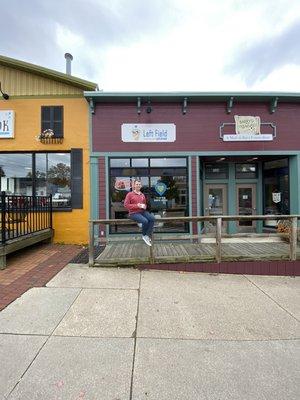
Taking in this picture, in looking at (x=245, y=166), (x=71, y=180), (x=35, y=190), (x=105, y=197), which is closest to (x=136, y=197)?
(x=105, y=197)

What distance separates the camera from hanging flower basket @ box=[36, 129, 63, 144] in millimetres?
9148

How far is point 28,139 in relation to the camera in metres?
9.24

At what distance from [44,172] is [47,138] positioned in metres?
1.08

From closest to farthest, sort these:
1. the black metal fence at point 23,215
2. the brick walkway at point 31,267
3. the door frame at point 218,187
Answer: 1. the brick walkway at point 31,267
2. the black metal fence at point 23,215
3. the door frame at point 218,187

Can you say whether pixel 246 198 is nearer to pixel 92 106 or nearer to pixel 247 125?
pixel 247 125

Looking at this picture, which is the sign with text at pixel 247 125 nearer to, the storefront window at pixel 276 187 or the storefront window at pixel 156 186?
the storefront window at pixel 276 187

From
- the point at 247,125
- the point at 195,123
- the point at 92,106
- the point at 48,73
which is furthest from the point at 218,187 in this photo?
the point at 48,73

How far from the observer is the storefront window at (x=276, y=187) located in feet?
32.2

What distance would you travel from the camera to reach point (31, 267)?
626 cm

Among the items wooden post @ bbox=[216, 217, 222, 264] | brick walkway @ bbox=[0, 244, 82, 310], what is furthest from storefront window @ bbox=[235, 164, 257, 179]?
brick walkway @ bbox=[0, 244, 82, 310]

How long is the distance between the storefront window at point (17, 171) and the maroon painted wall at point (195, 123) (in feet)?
7.71

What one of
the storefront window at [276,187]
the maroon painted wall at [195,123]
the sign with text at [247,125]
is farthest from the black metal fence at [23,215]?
the storefront window at [276,187]

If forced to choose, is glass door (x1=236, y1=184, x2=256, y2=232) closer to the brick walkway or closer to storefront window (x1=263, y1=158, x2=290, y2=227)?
Answer: storefront window (x1=263, y1=158, x2=290, y2=227)

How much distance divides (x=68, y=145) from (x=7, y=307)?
235 inches
